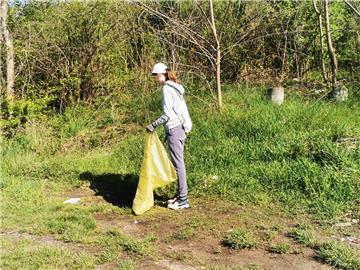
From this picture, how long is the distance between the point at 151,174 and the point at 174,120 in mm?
667

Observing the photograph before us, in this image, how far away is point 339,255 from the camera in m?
3.82

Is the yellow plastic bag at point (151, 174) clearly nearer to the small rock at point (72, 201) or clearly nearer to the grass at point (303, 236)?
the small rock at point (72, 201)

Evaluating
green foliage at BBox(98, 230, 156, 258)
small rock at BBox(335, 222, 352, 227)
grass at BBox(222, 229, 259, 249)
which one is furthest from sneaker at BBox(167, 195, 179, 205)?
small rock at BBox(335, 222, 352, 227)

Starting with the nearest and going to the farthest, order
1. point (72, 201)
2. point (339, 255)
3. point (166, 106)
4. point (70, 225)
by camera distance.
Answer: point (339, 255)
point (70, 225)
point (166, 106)
point (72, 201)

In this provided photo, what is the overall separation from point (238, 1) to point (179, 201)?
6.57 metres

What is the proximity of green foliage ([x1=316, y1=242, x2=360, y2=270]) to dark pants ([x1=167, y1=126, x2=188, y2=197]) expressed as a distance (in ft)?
5.65

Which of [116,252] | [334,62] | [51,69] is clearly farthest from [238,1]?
[116,252]

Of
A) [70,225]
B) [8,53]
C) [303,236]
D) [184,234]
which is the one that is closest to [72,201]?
[70,225]

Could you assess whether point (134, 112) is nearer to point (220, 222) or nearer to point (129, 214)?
point (129, 214)

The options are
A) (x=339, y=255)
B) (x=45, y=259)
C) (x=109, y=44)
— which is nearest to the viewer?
(x=339, y=255)

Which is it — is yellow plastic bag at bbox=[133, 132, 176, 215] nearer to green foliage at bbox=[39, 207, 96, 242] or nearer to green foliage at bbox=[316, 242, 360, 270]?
green foliage at bbox=[39, 207, 96, 242]

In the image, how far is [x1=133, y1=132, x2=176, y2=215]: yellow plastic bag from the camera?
17.1 feet

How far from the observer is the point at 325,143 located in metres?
5.76

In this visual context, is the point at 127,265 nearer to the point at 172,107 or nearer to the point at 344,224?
the point at 172,107
